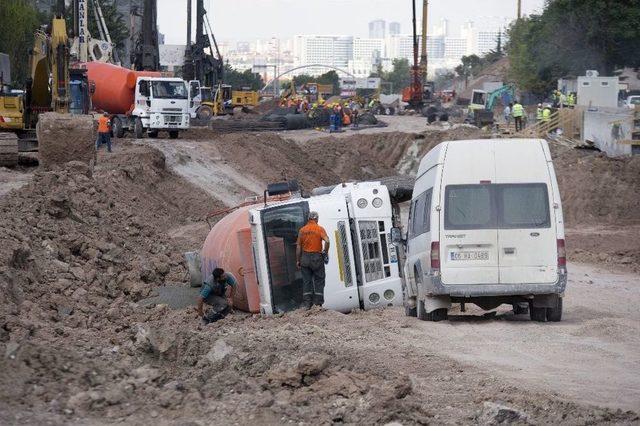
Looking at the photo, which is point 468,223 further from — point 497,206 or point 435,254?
point 435,254

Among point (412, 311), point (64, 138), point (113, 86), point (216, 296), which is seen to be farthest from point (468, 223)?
point (113, 86)

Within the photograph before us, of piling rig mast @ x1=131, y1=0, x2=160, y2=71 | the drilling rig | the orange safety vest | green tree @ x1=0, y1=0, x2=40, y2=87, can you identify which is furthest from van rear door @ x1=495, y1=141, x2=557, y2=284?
the drilling rig

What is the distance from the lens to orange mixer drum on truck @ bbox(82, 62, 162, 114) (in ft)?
159

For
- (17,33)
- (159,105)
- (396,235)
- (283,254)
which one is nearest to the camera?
(396,235)

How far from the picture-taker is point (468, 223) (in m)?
16.1

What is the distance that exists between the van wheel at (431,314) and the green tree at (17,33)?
178 feet

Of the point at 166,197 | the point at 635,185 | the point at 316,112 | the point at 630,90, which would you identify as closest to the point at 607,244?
the point at 635,185

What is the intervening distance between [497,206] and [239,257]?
5.02 meters

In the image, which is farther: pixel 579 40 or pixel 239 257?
pixel 579 40

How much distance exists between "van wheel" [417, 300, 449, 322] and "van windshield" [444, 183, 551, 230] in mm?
1380

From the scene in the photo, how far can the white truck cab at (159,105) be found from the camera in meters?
47.5

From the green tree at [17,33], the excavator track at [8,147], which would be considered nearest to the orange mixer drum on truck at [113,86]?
the excavator track at [8,147]

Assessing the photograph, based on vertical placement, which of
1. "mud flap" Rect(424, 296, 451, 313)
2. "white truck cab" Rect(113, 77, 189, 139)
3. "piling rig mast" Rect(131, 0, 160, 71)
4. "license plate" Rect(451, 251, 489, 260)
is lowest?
"mud flap" Rect(424, 296, 451, 313)

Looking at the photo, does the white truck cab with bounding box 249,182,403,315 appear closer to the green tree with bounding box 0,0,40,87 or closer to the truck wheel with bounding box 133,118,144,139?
the truck wheel with bounding box 133,118,144,139
